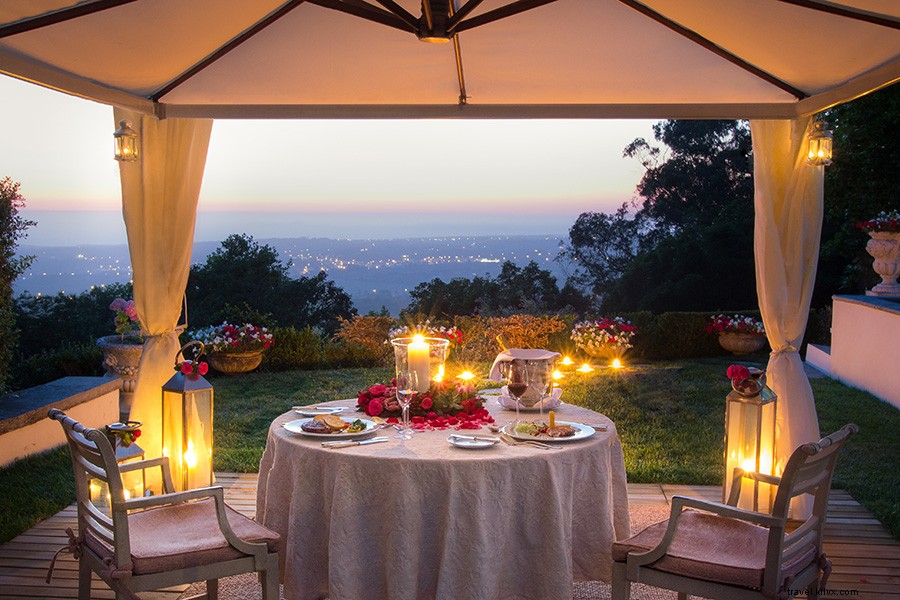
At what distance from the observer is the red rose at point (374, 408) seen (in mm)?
3605

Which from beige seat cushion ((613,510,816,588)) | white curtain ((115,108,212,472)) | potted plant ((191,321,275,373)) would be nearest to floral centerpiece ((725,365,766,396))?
beige seat cushion ((613,510,816,588))

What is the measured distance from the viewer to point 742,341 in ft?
35.8

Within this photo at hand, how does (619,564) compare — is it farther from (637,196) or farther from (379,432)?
(637,196)

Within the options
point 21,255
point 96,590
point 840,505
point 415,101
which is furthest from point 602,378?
point 96,590

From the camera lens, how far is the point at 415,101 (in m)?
4.77

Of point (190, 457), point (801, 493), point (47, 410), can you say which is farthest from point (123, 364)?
point (801, 493)

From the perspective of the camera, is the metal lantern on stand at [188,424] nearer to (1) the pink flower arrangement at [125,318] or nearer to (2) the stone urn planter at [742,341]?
(1) the pink flower arrangement at [125,318]

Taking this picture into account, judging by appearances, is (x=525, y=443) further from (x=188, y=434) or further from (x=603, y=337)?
(x=603, y=337)

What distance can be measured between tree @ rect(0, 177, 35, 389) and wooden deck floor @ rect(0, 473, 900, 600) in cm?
156

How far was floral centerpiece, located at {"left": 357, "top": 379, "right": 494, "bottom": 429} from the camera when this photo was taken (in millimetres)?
3539

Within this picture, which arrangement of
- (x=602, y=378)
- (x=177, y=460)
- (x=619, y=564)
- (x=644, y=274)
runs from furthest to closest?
(x=644, y=274)
(x=602, y=378)
(x=177, y=460)
(x=619, y=564)

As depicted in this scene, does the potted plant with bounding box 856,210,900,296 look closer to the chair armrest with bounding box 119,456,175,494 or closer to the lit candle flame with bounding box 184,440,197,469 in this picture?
the lit candle flame with bounding box 184,440,197,469

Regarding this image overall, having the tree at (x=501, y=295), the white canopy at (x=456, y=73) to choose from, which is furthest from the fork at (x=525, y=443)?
the tree at (x=501, y=295)

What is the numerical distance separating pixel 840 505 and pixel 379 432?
10.1 feet
